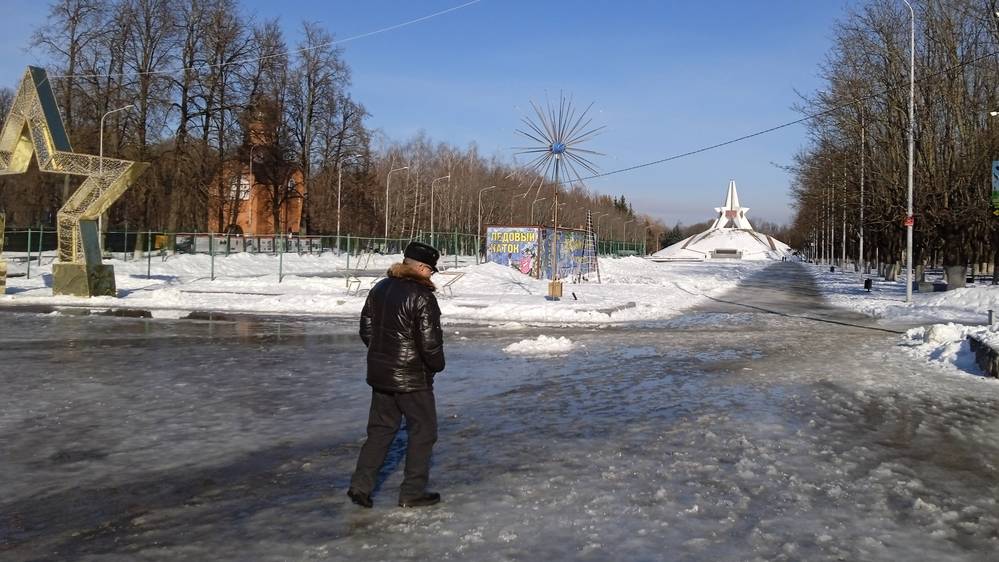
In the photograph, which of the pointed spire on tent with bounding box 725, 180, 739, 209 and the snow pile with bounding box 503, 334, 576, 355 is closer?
the snow pile with bounding box 503, 334, 576, 355

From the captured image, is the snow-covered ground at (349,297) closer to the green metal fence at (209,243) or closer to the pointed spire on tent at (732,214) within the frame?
the green metal fence at (209,243)

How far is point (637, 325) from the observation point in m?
20.0

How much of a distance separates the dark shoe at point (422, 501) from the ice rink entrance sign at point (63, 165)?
22.1 meters

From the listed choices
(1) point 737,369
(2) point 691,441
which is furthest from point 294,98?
(2) point 691,441

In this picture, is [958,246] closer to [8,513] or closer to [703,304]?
[703,304]

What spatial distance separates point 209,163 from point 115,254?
7.45 meters

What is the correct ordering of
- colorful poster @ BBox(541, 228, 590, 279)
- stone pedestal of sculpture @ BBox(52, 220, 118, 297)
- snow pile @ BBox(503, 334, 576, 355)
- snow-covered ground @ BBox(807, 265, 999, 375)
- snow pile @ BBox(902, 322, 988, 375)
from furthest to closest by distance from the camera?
colorful poster @ BBox(541, 228, 590, 279)
stone pedestal of sculpture @ BBox(52, 220, 118, 297)
snow pile @ BBox(503, 334, 576, 355)
snow-covered ground @ BBox(807, 265, 999, 375)
snow pile @ BBox(902, 322, 988, 375)

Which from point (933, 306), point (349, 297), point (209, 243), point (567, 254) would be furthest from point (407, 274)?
point (209, 243)

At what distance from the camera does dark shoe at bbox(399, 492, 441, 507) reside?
5.43 m

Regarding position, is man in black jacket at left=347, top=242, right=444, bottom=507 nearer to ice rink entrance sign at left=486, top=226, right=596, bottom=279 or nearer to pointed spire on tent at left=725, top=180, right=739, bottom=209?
ice rink entrance sign at left=486, top=226, right=596, bottom=279

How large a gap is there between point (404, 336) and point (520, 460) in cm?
200

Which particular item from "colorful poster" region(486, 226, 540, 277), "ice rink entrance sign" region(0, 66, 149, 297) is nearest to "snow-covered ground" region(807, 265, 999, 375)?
"colorful poster" region(486, 226, 540, 277)

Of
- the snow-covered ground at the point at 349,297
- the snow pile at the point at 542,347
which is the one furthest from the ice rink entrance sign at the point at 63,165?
the snow pile at the point at 542,347

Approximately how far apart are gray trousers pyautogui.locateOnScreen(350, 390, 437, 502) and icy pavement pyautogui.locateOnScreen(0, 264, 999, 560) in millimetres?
194
